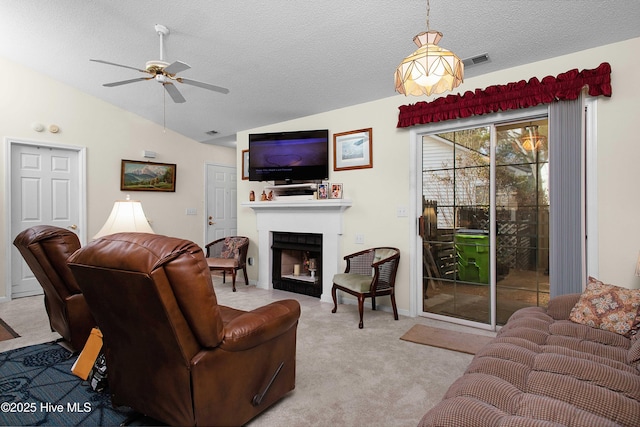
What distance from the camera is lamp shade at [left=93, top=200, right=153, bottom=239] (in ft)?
8.48

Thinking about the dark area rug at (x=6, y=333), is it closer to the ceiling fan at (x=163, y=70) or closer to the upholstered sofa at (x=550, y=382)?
the ceiling fan at (x=163, y=70)

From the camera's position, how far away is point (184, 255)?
142 cm

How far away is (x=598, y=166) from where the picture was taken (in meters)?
2.76

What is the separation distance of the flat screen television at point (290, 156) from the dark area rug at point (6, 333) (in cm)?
290

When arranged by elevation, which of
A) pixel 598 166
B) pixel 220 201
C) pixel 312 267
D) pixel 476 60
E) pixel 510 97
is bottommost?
pixel 312 267

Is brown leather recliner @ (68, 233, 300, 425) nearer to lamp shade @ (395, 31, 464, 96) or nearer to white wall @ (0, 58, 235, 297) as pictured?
lamp shade @ (395, 31, 464, 96)

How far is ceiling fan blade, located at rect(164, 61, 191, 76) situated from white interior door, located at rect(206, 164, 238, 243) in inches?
141

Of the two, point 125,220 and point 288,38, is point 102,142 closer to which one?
point 125,220

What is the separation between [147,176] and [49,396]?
13.1ft

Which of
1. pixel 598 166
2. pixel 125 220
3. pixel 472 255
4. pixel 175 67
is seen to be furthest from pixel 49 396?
pixel 598 166

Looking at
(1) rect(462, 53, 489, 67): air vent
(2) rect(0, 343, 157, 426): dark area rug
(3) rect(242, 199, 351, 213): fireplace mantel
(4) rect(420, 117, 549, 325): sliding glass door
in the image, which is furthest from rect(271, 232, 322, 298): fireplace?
(2) rect(0, 343, 157, 426): dark area rug

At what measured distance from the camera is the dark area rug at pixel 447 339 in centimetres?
291

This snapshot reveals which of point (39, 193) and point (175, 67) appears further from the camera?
point (39, 193)

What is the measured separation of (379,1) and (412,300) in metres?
2.83
